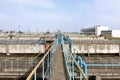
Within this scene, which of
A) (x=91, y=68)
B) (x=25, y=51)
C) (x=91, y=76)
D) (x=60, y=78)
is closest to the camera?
(x=60, y=78)

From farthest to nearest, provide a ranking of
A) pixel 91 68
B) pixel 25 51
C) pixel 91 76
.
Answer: pixel 25 51 → pixel 91 68 → pixel 91 76

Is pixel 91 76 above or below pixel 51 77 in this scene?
below

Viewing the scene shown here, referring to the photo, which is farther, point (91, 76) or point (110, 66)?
point (110, 66)

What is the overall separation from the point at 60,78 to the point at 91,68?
8643 millimetres

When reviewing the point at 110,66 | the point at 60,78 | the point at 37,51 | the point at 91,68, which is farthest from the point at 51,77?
the point at 37,51

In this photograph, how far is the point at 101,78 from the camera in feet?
49.1

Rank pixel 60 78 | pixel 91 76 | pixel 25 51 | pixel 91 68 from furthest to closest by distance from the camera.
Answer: pixel 25 51, pixel 91 68, pixel 91 76, pixel 60 78

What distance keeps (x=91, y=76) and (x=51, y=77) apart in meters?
7.41

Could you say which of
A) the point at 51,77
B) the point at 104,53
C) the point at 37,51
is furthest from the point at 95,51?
the point at 51,77

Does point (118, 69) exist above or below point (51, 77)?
below

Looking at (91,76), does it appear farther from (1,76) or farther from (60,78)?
(60,78)

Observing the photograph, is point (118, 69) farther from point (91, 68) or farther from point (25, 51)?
point (25, 51)

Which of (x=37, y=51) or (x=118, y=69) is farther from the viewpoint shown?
(x=37, y=51)

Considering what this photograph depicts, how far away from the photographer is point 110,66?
16703 mm
